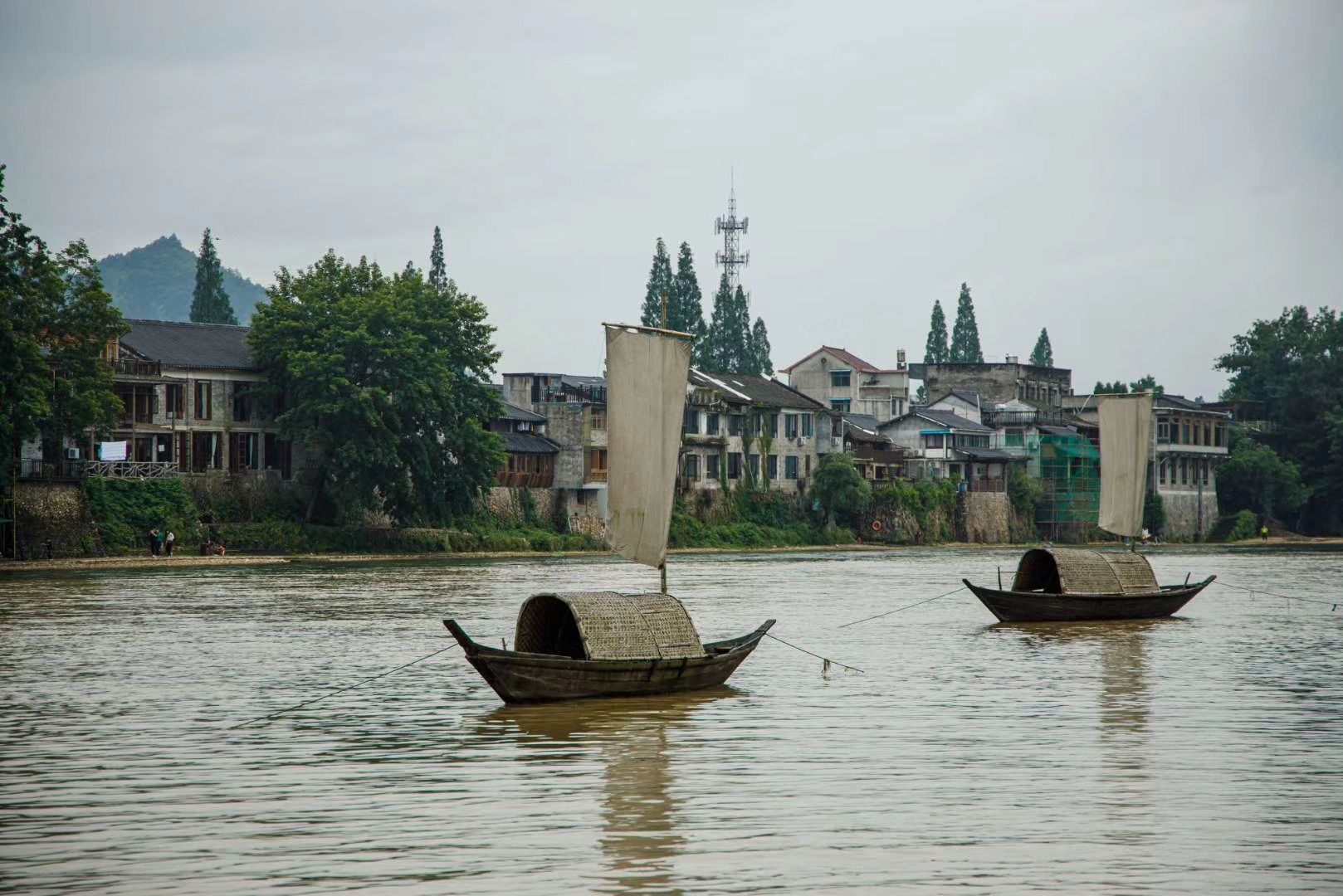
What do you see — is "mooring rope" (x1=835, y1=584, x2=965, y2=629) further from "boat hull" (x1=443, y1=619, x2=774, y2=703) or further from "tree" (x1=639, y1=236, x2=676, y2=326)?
"tree" (x1=639, y1=236, x2=676, y2=326)

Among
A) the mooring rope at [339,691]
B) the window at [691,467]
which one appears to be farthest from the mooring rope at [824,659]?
the window at [691,467]

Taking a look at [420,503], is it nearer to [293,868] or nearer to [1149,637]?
[1149,637]

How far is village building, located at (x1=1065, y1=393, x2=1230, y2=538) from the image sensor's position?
107250mm

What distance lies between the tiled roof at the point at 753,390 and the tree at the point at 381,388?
2086cm

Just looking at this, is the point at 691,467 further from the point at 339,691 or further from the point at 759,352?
the point at 339,691

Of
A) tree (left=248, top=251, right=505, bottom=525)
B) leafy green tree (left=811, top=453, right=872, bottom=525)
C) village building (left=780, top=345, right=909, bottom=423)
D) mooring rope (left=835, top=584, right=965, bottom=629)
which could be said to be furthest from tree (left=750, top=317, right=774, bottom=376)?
mooring rope (left=835, top=584, right=965, bottom=629)

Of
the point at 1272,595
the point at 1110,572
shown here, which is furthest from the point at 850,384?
the point at 1110,572

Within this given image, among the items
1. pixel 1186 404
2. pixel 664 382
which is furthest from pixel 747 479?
pixel 664 382

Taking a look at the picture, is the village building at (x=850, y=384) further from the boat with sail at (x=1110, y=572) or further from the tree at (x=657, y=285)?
the boat with sail at (x=1110, y=572)

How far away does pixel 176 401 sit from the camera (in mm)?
70812

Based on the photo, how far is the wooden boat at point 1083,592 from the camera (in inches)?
1453

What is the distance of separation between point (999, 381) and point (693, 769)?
106 meters

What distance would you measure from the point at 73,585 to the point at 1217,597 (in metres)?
34.2

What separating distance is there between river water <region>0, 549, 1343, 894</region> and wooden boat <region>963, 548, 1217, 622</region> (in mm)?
1800
